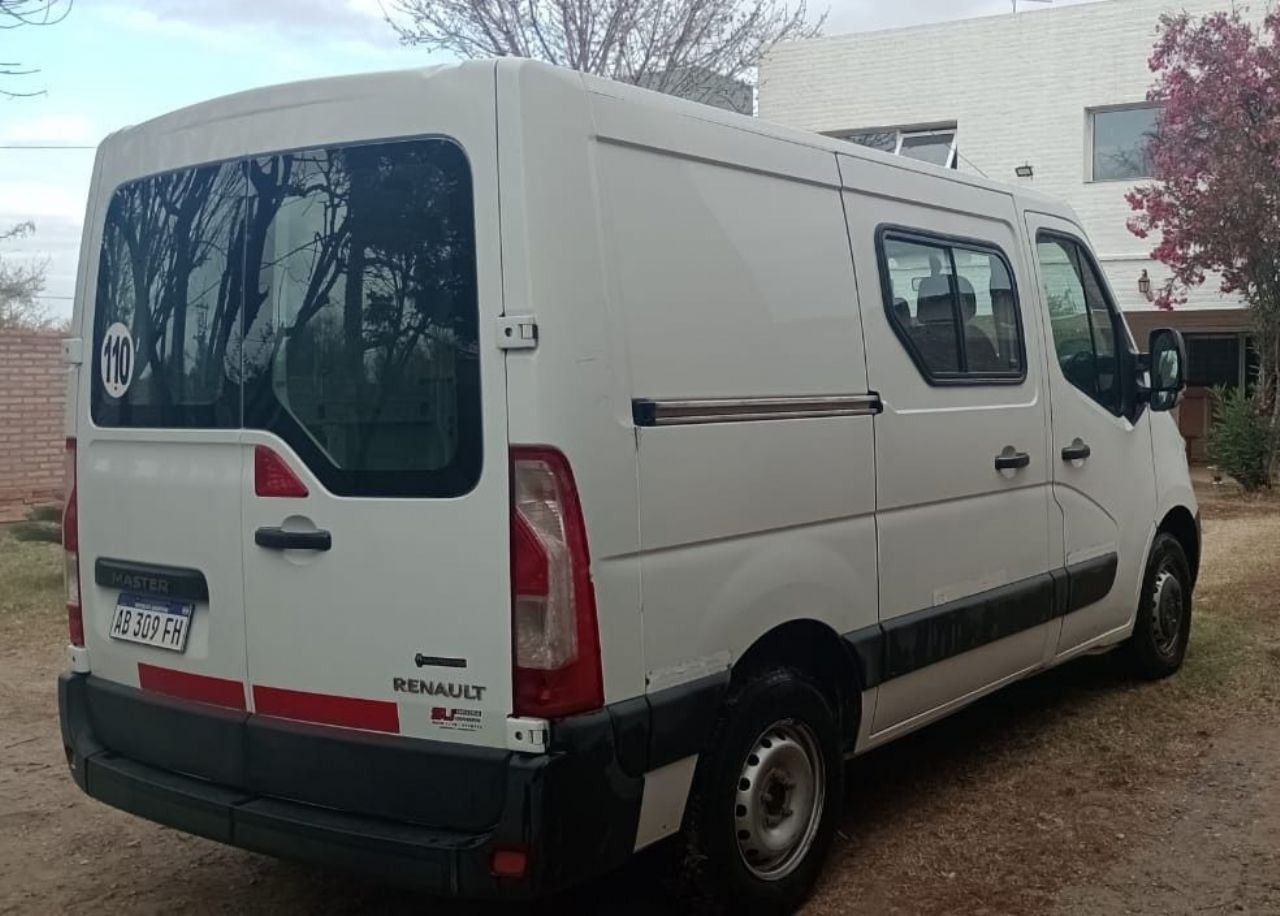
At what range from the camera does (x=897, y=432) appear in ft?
14.2

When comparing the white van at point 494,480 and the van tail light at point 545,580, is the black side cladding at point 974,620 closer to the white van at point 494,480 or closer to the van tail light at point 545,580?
the white van at point 494,480

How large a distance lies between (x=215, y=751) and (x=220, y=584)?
1.48 ft

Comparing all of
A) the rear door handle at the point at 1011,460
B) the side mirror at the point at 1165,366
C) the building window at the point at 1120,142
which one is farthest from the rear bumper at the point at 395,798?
the building window at the point at 1120,142

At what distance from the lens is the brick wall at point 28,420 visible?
A: 13.8m

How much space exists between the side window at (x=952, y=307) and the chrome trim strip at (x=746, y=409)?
0.41m

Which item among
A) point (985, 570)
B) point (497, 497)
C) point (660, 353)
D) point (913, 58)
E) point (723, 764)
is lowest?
point (723, 764)

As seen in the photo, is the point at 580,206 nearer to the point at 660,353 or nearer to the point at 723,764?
the point at 660,353

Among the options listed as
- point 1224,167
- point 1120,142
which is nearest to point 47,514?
point 1224,167

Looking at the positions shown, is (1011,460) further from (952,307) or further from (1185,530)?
(1185,530)

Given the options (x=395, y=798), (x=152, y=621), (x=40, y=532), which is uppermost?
(x=152, y=621)

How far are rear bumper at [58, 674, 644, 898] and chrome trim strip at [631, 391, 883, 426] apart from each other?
0.77 m

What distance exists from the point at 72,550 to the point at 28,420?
11.0 metres

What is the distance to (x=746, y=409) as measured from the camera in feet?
12.1

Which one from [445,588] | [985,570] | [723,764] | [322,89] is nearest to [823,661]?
[723,764]
